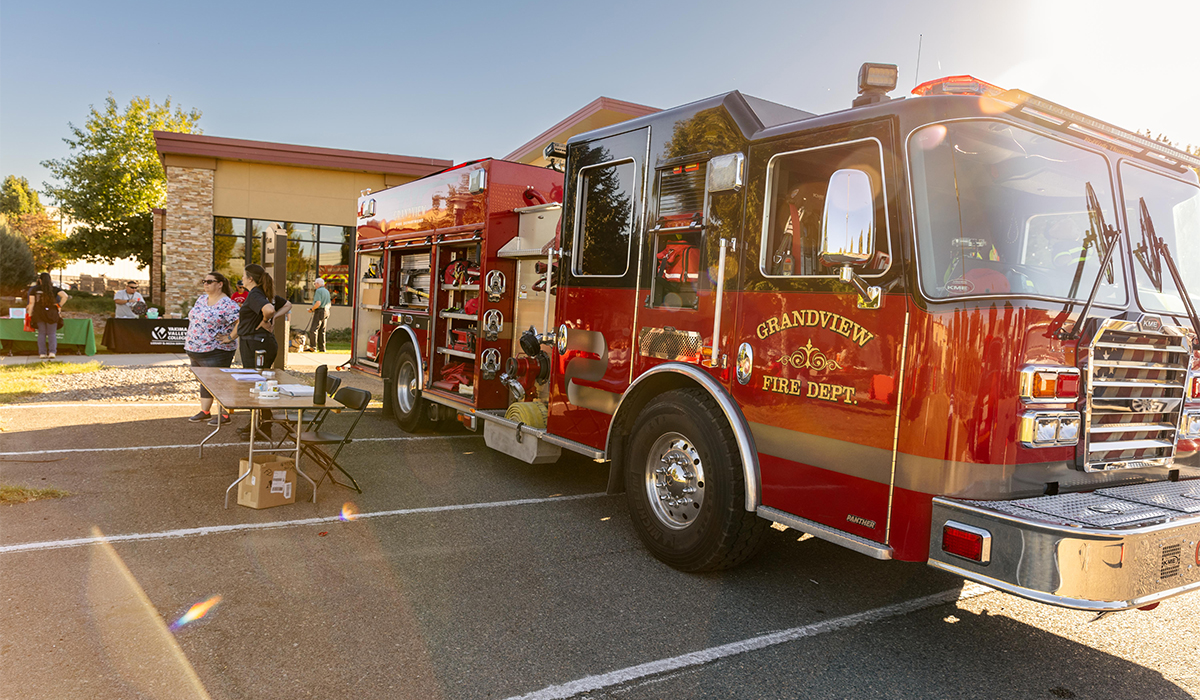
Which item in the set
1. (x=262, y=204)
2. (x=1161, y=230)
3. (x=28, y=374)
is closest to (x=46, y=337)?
(x=28, y=374)

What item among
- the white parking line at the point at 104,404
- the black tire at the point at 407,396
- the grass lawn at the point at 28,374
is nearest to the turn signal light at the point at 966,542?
the black tire at the point at 407,396

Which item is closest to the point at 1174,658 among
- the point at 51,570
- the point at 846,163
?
the point at 846,163

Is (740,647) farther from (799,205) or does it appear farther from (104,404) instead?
(104,404)

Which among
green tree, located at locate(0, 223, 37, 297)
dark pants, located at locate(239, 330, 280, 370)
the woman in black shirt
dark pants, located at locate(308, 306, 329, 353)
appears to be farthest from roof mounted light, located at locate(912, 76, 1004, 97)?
green tree, located at locate(0, 223, 37, 297)

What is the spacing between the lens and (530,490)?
641 cm

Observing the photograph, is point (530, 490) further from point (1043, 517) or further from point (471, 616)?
point (1043, 517)

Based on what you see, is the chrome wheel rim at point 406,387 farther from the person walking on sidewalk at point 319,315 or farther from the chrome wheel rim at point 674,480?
the person walking on sidewalk at point 319,315

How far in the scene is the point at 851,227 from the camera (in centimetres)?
345

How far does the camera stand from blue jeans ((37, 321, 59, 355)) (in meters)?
13.4

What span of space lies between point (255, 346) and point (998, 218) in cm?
713

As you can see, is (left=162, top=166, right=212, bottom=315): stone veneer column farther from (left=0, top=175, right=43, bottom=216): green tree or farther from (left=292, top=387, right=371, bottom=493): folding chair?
(left=0, top=175, right=43, bottom=216): green tree

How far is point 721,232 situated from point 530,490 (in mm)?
3072

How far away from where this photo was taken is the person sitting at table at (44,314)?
12898 mm

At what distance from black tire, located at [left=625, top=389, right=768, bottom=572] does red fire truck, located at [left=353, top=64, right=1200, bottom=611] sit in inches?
0.6
